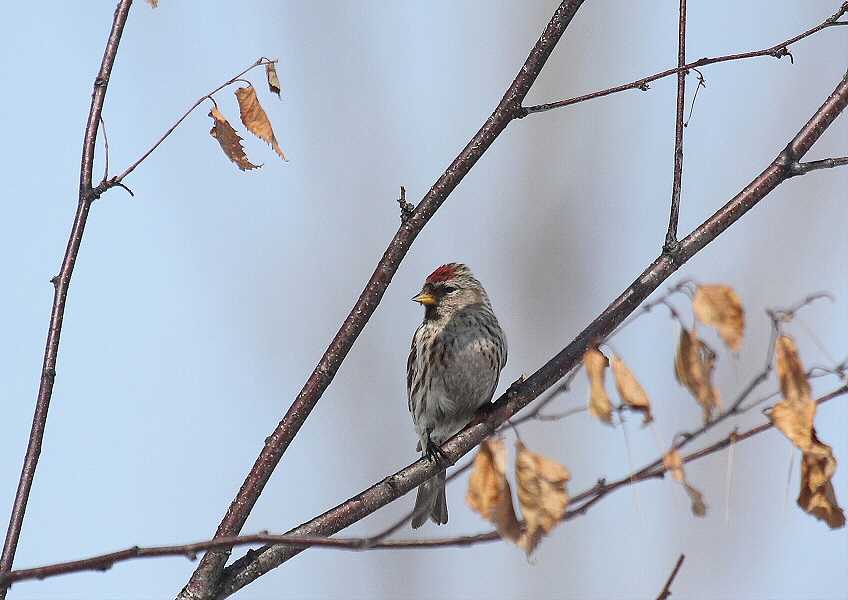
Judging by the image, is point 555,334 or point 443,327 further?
point 555,334

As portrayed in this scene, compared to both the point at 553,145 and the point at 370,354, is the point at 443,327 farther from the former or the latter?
the point at 553,145

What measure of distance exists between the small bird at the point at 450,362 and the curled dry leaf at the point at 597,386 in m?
2.84

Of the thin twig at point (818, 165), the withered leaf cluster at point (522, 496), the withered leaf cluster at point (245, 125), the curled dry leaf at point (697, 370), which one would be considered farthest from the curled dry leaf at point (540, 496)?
the withered leaf cluster at point (245, 125)

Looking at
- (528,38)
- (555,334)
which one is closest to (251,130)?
(555,334)

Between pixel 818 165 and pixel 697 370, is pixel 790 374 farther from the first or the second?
pixel 818 165

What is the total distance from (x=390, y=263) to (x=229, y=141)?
609 millimetres

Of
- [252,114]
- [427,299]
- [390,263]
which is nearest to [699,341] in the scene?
[390,263]

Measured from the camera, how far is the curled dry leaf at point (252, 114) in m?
2.76

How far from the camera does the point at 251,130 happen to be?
277cm

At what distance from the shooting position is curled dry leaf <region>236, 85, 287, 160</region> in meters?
2.76

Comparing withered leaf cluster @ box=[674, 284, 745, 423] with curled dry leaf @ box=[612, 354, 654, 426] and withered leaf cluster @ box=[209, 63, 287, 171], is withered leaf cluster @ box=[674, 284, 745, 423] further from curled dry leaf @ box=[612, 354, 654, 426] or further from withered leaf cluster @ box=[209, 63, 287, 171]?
withered leaf cluster @ box=[209, 63, 287, 171]

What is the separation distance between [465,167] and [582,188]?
240 inches

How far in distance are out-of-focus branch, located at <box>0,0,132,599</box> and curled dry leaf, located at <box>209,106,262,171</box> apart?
0.31m

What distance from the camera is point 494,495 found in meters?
1.87
